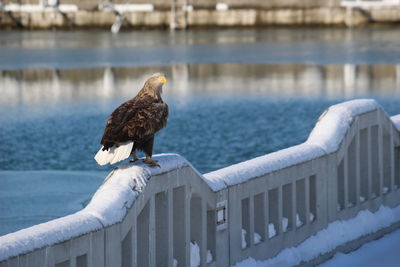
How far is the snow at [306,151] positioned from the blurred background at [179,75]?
486 cm

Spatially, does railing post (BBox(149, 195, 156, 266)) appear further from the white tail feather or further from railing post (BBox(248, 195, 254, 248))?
railing post (BBox(248, 195, 254, 248))

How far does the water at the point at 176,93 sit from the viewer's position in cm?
1812

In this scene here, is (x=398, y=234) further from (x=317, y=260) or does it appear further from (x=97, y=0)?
(x=97, y=0)

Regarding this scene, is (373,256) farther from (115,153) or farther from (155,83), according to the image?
(115,153)

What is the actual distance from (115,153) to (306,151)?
2.54m

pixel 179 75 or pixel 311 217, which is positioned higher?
pixel 311 217

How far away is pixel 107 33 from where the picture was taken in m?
64.9

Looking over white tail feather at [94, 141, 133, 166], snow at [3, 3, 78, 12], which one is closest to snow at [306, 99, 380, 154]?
white tail feather at [94, 141, 133, 166]

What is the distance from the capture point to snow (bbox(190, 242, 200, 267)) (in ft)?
23.7

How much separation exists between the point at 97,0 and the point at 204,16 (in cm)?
753

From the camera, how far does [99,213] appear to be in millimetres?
5918

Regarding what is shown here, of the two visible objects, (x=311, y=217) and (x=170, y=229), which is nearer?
(x=170, y=229)

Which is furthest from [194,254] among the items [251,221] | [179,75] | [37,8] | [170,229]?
[37,8]

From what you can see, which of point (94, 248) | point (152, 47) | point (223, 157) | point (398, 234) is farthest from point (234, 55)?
point (94, 248)
